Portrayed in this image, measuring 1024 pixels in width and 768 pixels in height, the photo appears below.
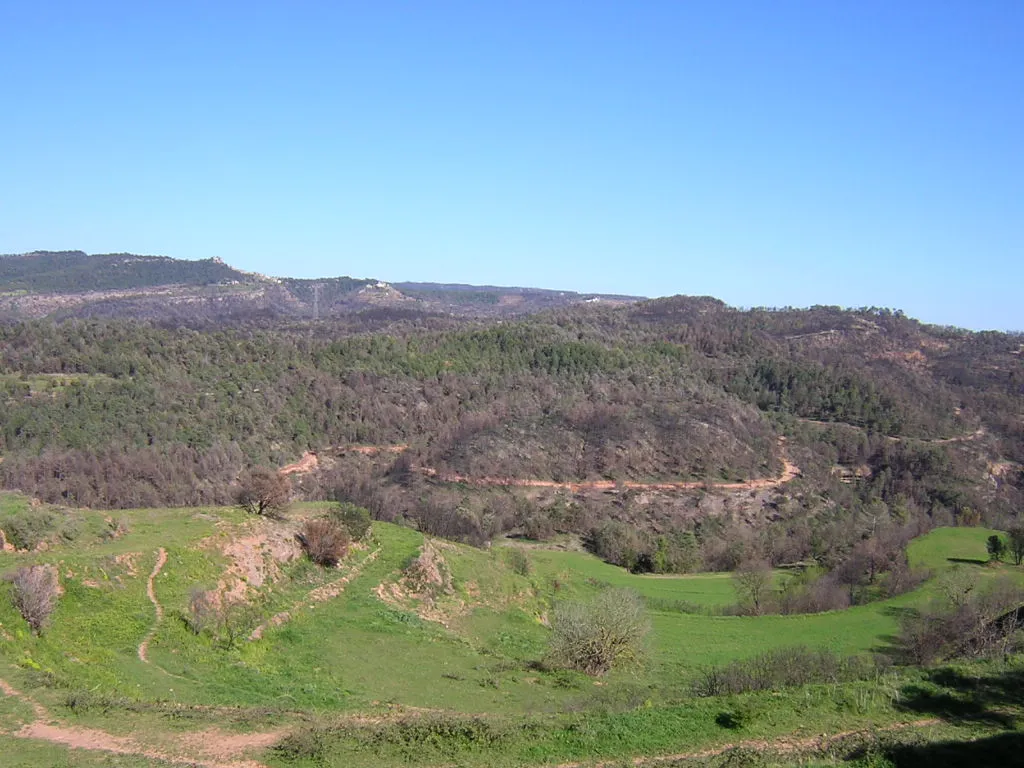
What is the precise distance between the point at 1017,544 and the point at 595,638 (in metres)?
44.5

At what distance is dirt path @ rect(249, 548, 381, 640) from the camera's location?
27.8m

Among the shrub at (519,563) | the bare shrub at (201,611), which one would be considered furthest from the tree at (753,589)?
the bare shrub at (201,611)

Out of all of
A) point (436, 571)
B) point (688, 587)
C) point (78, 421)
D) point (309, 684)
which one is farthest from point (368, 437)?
point (309, 684)

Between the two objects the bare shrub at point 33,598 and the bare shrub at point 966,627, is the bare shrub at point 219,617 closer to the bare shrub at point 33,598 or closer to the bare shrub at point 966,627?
the bare shrub at point 33,598

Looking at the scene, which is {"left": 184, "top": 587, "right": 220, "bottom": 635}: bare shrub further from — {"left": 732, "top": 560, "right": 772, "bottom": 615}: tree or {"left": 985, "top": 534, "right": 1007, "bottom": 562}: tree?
{"left": 985, "top": 534, "right": 1007, "bottom": 562}: tree

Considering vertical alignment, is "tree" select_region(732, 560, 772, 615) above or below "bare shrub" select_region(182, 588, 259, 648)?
below

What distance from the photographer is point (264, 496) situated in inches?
1447

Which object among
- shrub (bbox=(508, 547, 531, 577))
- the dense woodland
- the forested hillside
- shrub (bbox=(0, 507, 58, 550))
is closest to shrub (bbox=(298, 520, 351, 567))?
shrub (bbox=(0, 507, 58, 550))

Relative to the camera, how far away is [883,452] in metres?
109

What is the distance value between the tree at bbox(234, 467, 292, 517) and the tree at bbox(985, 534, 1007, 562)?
52.6 metres

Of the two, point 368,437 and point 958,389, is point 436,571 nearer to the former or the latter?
point 368,437

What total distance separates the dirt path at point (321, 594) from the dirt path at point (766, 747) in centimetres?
1516

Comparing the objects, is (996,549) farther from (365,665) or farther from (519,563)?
(365,665)

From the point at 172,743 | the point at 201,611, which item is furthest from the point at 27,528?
the point at 172,743
